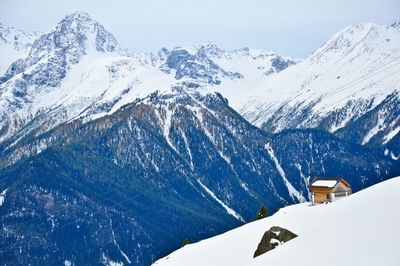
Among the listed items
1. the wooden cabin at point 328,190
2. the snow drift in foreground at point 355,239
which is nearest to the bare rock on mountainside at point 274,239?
the snow drift in foreground at point 355,239

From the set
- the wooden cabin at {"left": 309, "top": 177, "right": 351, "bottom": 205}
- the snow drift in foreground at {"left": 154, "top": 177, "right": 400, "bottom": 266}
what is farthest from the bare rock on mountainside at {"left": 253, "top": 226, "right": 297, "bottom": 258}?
the wooden cabin at {"left": 309, "top": 177, "right": 351, "bottom": 205}

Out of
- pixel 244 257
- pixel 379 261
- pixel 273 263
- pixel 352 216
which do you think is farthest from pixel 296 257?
pixel 244 257

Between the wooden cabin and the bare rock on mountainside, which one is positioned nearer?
the bare rock on mountainside

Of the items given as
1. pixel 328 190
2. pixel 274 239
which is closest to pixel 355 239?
pixel 274 239

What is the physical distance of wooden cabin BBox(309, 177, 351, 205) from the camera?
252 feet

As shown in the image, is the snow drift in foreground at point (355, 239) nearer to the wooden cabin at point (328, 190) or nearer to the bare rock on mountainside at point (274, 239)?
the bare rock on mountainside at point (274, 239)

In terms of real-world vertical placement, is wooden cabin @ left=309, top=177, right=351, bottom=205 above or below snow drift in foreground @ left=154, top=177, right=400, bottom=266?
below

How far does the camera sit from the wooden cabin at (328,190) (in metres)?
76.9

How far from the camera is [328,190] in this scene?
7738cm

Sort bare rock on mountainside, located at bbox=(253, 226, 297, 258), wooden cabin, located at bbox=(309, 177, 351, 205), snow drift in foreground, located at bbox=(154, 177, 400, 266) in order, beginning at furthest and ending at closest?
wooden cabin, located at bbox=(309, 177, 351, 205) < bare rock on mountainside, located at bbox=(253, 226, 297, 258) < snow drift in foreground, located at bbox=(154, 177, 400, 266)

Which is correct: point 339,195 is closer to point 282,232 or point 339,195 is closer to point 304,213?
point 304,213

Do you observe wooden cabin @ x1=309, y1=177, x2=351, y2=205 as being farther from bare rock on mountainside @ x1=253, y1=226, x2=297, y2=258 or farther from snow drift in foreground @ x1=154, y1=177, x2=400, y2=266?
bare rock on mountainside @ x1=253, y1=226, x2=297, y2=258

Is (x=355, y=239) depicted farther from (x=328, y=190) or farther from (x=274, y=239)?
(x=328, y=190)

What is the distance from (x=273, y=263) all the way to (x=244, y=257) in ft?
74.8
